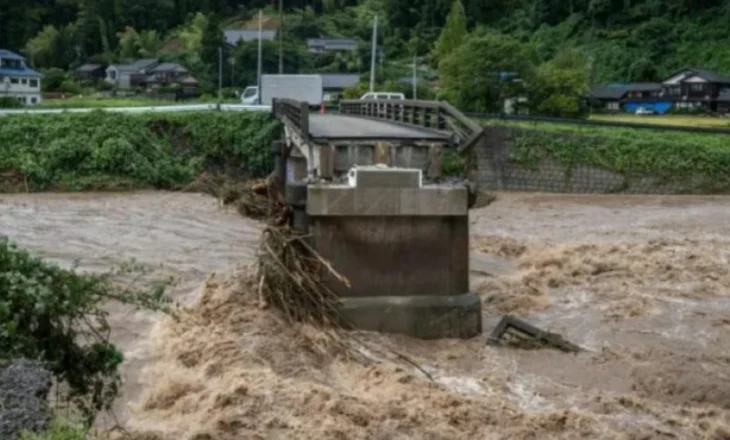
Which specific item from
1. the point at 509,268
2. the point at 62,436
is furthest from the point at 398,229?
the point at 62,436

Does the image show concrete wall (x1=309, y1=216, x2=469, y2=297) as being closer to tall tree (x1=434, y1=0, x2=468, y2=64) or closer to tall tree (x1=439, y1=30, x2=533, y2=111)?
tall tree (x1=439, y1=30, x2=533, y2=111)

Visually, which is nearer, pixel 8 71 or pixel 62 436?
pixel 62 436

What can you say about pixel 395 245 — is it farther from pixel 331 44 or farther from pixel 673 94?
pixel 331 44

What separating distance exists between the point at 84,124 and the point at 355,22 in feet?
201

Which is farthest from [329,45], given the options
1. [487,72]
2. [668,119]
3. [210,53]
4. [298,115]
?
Answer: [298,115]

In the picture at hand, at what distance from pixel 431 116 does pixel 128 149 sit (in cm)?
2238

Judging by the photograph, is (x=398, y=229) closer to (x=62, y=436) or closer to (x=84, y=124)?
(x=62, y=436)

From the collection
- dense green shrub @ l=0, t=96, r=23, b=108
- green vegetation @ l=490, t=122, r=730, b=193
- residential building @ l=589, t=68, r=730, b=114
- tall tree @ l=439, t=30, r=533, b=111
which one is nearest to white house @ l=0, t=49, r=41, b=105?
dense green shrub @ l=0, t=96, r=23, b=108

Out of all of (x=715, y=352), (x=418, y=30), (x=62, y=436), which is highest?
(x=418, y=30)

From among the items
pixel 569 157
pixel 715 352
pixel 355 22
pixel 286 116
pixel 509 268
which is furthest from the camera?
pixel 355 22

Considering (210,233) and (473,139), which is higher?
(473,139)

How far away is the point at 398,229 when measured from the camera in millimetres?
15719

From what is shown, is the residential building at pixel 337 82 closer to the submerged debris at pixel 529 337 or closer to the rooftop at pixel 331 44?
the rooftop at pixel 331 44

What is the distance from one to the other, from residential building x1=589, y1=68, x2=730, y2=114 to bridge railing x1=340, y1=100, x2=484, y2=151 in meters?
34.4
